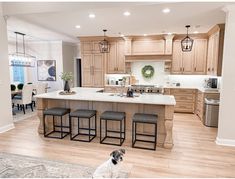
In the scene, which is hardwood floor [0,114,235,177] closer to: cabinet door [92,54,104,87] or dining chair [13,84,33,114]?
dining chair [13,84,33,114]

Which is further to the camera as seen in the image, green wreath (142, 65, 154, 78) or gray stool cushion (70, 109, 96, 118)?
green wreath (142, 65, 154, 78)

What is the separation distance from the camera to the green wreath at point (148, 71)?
6.83 meters

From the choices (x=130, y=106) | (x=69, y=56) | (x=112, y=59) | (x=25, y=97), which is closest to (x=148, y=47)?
(x=112, y=59)

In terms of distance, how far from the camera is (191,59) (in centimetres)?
623

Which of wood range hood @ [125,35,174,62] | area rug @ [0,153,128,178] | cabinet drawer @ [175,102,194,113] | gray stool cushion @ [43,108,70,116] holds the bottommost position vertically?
area rug @ [0,153,128,178]

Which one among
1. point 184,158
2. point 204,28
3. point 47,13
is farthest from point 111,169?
point 204,28

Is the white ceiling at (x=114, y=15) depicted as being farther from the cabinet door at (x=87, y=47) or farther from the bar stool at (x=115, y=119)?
the bar stool at (x=115, y=119)

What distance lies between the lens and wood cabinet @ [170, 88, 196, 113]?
6.05m

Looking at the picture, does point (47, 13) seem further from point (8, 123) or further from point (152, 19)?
point (8, 123)

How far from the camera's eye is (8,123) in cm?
448

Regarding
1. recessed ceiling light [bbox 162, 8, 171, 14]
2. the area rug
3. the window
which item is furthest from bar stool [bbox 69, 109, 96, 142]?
the window

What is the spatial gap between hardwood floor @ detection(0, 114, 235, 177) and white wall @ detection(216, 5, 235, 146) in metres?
0.28

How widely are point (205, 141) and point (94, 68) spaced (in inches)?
180

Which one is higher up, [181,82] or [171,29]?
[171,29]
